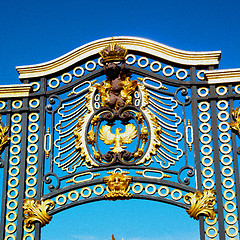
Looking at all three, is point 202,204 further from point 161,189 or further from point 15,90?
point 15,90

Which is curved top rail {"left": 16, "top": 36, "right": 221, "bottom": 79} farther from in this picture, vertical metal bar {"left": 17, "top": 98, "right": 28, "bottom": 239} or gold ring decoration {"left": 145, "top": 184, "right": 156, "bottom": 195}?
gold ring decoration {"left": 145, "top": 184, "right": 156, "bottom": 195}

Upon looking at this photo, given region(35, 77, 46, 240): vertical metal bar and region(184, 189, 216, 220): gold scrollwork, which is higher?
region(35, 77, 46, 240): vertical metal bar

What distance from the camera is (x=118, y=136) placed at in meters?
11.3

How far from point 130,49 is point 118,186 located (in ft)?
7.66

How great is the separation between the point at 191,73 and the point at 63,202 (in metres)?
2.97

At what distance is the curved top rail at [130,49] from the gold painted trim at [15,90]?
0.68 ft

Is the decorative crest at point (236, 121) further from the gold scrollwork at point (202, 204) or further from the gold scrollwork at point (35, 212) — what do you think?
the gold scrollwork at point (35, 212)

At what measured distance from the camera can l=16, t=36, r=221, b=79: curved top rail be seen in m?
11.4

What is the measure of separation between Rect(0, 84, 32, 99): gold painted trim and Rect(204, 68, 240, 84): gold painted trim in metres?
3.02

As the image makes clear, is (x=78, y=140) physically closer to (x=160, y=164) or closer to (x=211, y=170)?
(x=160, y=164)

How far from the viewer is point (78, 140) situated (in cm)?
1145

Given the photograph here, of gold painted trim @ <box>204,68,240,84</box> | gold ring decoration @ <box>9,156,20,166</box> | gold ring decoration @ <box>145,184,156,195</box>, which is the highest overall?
gold painted trim @ <box>204,68,240,84</box>

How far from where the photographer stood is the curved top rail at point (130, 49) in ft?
37.6

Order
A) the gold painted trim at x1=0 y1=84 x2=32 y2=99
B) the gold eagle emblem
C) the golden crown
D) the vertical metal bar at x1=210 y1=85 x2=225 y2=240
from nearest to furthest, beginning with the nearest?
the vertical metal bar at x1=210 y1=85 x2=225 y2=240
the gold eagle emblem
the golden crown
the gold painted trim at x1=0 y1=84 x2=32 y2=99
